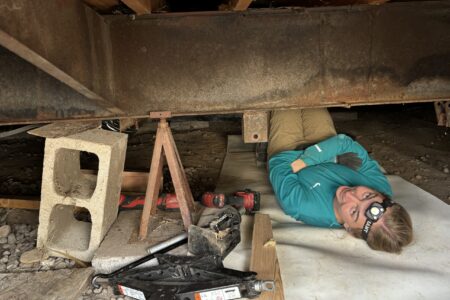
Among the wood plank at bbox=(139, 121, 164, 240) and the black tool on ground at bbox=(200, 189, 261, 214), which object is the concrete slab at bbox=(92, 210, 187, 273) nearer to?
the wood plank at bbox=(139, 121, 164, 240)

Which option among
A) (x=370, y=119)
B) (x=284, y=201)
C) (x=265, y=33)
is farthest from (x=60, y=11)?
(x=370, y=119)

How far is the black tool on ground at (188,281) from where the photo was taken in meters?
1.73

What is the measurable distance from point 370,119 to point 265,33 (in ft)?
11.2

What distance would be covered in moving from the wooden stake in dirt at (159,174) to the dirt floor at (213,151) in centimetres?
49

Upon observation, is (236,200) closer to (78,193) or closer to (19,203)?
(78,193)

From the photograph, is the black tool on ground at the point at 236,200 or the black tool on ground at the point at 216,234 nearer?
the black tool on ground at the point at 216,234

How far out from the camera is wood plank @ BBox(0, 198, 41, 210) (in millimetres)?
2732

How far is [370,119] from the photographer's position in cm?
494

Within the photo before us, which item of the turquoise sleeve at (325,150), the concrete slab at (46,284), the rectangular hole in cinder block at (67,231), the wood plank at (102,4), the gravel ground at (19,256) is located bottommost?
the concrete slab at (46,284)

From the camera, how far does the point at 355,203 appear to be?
218cm

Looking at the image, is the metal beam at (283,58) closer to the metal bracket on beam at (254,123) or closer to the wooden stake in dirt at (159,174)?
the metal bracket on beam at (254,123)

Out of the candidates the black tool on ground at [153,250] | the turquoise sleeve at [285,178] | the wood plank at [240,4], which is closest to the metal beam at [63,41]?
the wood plank at [240,4]

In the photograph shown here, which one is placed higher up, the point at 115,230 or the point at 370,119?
the point at 370,119

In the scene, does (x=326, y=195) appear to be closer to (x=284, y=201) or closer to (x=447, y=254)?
(x=284, y=201)
